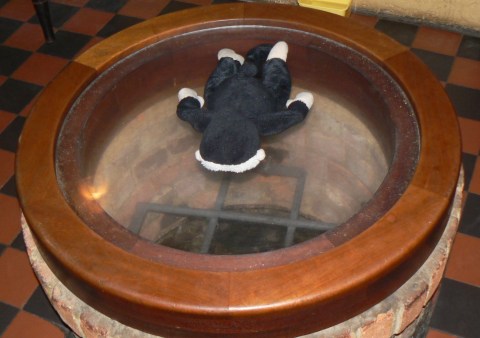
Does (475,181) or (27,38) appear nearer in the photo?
(475,181)

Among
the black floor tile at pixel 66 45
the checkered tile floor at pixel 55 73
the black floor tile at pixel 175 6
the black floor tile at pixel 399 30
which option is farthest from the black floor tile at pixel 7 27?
the black floor tile at pixel 399 30

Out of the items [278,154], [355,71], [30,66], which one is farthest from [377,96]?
[30,66]

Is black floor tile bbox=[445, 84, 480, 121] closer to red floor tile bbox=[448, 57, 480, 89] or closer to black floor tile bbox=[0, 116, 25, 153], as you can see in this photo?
red floor tile bbox=[448, 57, 480, 89]

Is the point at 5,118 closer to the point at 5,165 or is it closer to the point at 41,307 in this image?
the point at 5,165

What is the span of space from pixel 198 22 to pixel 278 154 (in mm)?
507

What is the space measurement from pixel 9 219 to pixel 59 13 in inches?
56.9

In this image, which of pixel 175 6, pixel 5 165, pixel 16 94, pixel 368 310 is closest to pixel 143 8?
pixel 175 6

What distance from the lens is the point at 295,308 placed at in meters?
1.28

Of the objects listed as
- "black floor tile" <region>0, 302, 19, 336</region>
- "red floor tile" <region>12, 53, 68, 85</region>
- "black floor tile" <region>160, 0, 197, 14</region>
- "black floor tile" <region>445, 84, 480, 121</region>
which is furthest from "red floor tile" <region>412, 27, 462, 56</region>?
"black floor tile" <region>0, 302, 19, 336</region>

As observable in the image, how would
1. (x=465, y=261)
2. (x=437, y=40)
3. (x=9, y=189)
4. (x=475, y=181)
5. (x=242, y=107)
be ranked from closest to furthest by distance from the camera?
(x=242, y=107)
(x=465, y=261)
(x=475, y=181)
(x=9, y=189)
(x=437, y=40)

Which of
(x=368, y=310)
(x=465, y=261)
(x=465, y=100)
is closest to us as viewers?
(x=368, y=310)

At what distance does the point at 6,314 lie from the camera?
209 cm

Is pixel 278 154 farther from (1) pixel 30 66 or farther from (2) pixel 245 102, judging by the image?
(1) pixel 30 66

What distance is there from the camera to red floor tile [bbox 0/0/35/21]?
336 centimetres
